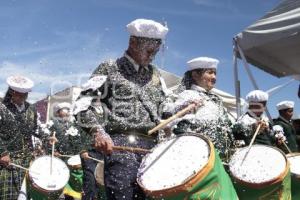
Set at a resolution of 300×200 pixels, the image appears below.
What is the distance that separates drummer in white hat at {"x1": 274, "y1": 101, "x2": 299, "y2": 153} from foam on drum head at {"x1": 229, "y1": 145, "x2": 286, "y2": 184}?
2.72 meters

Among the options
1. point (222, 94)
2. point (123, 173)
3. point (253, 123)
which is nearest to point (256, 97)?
point (253, 123)

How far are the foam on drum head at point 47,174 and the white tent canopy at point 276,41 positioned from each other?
3.18 meters

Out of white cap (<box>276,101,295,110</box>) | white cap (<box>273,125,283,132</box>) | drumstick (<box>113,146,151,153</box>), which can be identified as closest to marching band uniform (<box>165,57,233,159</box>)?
drumstick (<box>113,146,151,153</box>)

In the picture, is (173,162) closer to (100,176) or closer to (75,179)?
(100,176)

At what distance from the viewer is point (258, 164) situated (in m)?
4.30

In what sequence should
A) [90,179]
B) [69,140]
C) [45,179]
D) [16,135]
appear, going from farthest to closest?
[69,140], [45,179], [90,179], [16,135]

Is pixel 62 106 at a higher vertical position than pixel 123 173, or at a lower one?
lower

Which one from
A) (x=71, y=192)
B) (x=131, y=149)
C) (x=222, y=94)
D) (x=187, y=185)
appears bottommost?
(x=71, y=192)

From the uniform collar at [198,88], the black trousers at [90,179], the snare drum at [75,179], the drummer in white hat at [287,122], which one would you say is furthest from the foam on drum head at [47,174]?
the drummer in white hat at [287,122]

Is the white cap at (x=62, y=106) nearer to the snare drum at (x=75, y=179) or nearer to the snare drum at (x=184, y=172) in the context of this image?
the snare drum at (x=75, y=179)

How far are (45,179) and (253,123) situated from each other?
2.72m

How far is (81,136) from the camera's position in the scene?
9312 millimetres

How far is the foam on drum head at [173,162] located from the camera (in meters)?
2.90

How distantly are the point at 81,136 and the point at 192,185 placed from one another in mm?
6688
